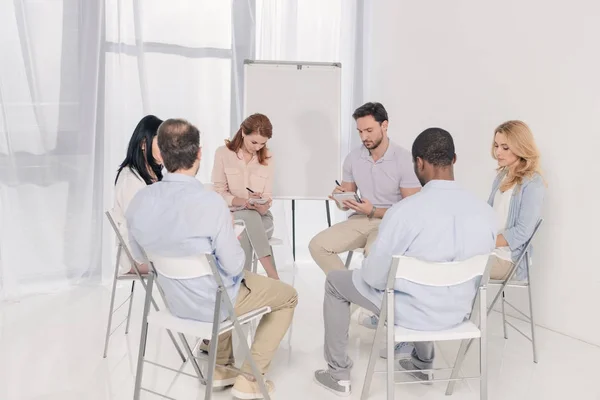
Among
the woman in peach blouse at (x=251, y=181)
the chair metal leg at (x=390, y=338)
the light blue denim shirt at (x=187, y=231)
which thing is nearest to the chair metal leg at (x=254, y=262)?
the woman in peach blouse at (x=251, y=181)

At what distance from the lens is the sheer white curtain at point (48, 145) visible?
458cm

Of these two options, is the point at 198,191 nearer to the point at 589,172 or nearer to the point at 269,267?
the point at 269,267

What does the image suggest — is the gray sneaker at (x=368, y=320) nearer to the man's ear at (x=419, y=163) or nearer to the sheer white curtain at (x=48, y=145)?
the man's ear at (x=419, y=163)

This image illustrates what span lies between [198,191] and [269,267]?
5.57ft

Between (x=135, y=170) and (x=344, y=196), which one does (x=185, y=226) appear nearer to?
(x=135, y=170)

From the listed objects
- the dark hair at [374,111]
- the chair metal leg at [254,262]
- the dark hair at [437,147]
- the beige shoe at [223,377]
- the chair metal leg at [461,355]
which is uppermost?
the dark hair at [374,111]

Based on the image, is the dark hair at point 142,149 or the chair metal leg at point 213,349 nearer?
the chair metal leg at point 213,349

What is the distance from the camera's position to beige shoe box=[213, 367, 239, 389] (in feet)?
9.77

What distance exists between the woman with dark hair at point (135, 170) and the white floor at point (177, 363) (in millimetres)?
521

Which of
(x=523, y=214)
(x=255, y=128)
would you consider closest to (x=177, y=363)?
(x=255, y=128)

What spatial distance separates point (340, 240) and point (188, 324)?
4.79ft

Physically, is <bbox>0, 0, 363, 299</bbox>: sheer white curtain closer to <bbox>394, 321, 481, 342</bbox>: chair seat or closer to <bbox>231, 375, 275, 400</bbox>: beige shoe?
<bbox>231, 375, 275, 400</bbox>: beige shoe

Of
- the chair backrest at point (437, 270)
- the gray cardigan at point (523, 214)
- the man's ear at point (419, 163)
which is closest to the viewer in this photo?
the chair backrest at point (437, 270)

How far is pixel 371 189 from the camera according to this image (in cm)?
390
